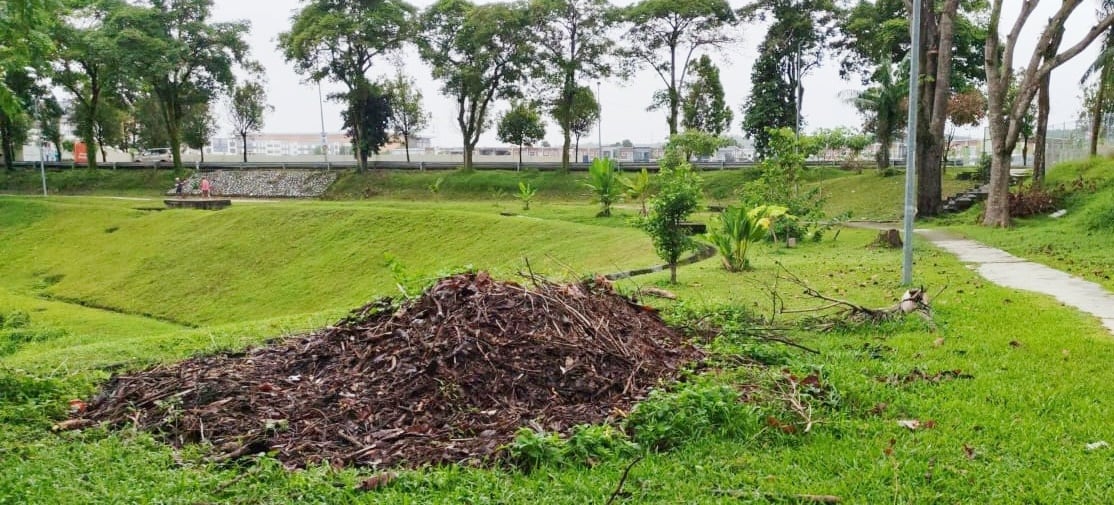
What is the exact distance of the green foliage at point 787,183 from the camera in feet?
52.4

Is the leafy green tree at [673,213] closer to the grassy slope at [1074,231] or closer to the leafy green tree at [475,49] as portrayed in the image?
the grassy slope at [1074,231]

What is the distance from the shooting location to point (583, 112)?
1650 inches

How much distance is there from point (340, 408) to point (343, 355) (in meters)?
0.91

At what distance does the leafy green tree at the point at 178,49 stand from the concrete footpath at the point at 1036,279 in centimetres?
3575

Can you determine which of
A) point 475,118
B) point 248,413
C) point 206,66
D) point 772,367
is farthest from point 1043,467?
point 206,66

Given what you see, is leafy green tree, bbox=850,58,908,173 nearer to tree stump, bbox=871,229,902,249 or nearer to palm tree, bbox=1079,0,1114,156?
palm tree, bbox=1079,0,1114,156

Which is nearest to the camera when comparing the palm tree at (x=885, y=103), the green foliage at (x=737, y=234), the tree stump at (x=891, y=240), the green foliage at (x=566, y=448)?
the green foliage at (x=566, y=448)

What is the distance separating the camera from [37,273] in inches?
904

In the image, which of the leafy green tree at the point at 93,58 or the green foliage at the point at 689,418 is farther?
the leafy green tree at the point at 93,58

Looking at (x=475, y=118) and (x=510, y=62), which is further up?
(x=510, y=62)

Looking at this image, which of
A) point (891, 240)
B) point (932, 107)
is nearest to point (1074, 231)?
point (891, 240)

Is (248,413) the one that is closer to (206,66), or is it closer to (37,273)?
(37,273)

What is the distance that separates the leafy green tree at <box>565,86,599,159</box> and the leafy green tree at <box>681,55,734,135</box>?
500 cm

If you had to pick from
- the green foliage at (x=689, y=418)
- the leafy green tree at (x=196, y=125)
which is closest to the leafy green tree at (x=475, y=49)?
the leafy green tree at (x=196, y=125)
